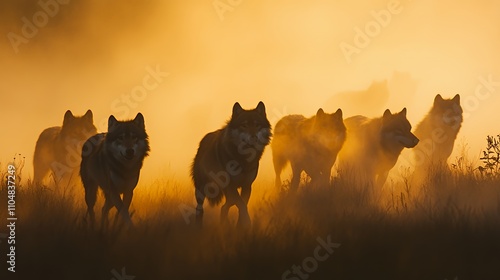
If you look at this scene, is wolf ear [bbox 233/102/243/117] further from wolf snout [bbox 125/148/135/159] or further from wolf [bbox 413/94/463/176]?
wolf [bbox 413/94/463/176]

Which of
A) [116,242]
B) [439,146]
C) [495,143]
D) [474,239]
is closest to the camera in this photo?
[116,242]

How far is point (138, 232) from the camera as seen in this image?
7.80 m

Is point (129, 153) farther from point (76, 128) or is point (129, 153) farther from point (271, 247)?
point (76, 128)

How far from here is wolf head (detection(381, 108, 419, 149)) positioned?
46.3 ft

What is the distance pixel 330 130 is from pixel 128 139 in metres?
5.82

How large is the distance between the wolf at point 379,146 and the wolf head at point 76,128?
5.74m

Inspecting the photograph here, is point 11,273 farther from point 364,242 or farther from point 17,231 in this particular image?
point 364,242

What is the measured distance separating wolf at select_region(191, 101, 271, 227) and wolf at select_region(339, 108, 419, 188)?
4514mm

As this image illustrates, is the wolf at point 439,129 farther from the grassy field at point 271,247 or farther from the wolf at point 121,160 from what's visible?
the wolf at point 121,160

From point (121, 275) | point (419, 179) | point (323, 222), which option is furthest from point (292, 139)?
point (121, 275)

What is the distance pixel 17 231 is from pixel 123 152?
76.0 inches

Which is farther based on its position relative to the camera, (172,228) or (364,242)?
(172,228)

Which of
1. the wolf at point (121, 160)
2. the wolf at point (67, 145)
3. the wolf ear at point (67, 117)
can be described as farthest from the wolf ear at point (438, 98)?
the wolf at point (121, 160)

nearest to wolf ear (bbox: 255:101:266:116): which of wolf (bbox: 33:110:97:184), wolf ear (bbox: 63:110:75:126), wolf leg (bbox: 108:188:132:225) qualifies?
wolf leg (bbox: 108:188:132:225)
